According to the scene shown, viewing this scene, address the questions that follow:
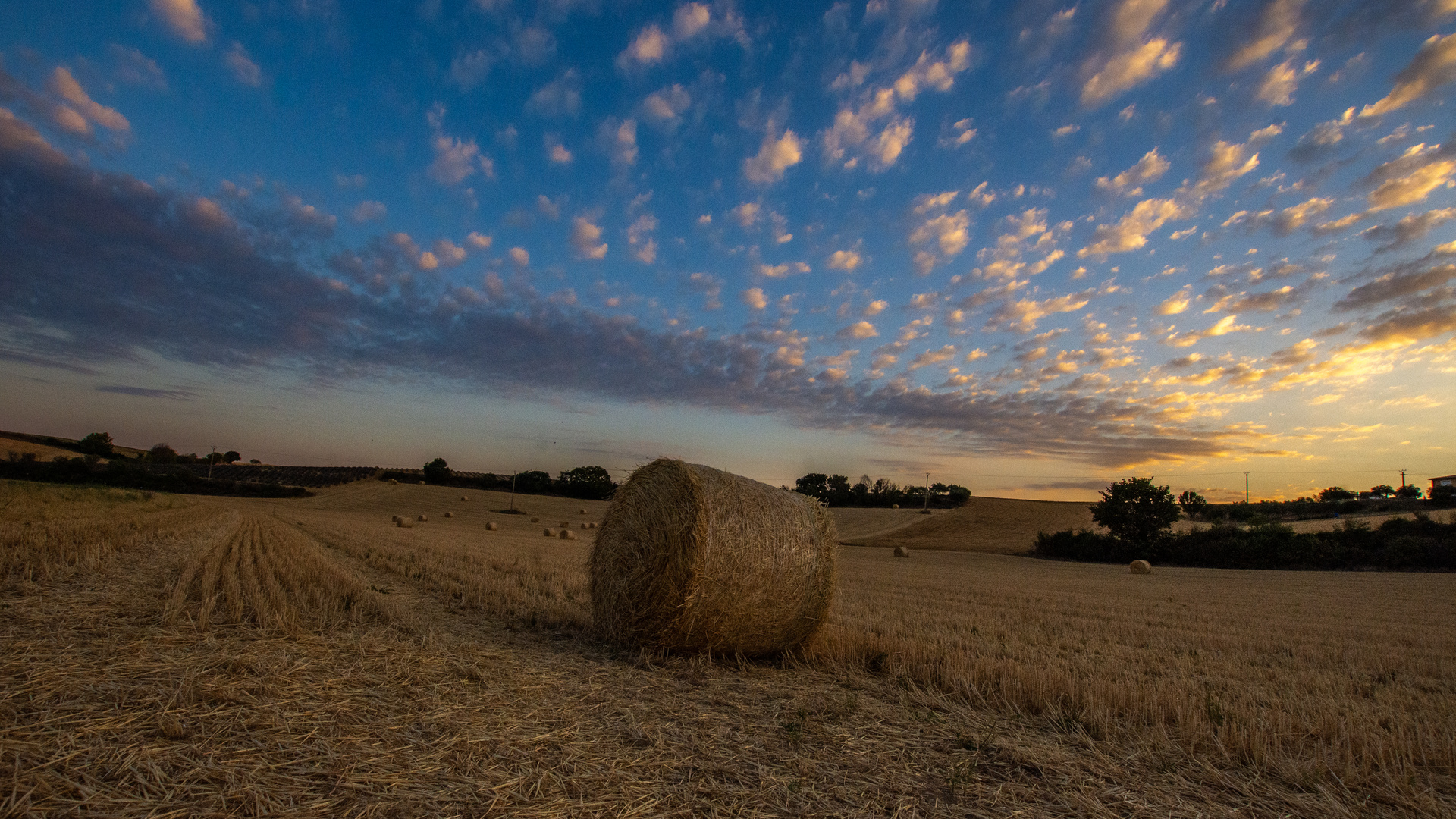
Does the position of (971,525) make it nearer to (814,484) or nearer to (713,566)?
(814,484)

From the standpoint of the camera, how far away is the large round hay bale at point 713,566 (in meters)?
5.64

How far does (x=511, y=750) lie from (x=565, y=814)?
69cm

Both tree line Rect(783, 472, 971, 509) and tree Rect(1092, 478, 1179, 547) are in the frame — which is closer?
tree Rect(1092, 478, 1179, 547)

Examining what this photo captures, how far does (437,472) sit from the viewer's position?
61.4 meters

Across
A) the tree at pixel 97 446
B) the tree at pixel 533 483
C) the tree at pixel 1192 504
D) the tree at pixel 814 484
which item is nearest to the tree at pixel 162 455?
the tree at pixel 97 446

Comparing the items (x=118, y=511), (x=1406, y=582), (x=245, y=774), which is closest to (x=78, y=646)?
(x=245, y=774)

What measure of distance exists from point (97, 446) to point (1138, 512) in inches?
3333

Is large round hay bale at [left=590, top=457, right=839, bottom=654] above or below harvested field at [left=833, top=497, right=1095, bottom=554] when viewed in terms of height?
above

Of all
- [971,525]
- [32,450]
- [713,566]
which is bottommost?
[971,525]

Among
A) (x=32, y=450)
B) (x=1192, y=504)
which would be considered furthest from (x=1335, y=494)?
(x=32, y=450)

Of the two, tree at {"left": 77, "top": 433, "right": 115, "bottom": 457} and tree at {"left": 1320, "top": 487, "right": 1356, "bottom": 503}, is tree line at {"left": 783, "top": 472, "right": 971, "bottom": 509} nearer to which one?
tree at {"left": 1320, "top": 487, "right": 1356, "bottom": 503}

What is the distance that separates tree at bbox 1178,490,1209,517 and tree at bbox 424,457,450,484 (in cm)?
6315

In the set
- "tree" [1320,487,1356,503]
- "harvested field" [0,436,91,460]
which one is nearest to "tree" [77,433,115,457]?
"harvested field" [0,436,91,460]

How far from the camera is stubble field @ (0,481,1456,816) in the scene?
Answer: 8.64ft
